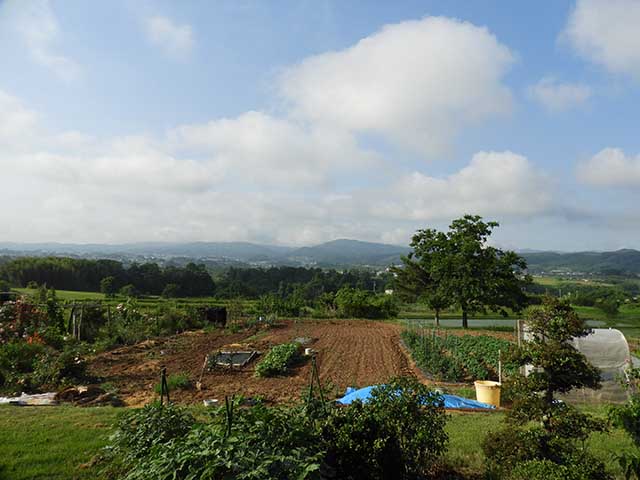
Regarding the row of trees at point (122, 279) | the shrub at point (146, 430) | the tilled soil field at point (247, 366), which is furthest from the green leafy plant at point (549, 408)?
the row of trees at point (122, 279)

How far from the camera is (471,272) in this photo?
881 inches

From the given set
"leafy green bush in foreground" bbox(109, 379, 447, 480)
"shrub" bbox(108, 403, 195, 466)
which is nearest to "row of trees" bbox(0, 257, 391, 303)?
"shrub" bbox(108, 403, 195, 466)

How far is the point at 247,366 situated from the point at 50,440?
7069 mm

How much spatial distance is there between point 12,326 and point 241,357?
7.65m

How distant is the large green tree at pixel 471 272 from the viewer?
22188mm

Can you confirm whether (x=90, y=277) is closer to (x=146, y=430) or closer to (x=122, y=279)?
(x=122, y=279)

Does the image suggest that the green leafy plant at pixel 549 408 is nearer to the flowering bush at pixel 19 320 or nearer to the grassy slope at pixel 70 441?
the grassy slope at pixel 70 441

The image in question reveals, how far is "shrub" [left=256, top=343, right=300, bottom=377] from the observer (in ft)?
36.1

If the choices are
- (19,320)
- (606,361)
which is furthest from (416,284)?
(19,320)

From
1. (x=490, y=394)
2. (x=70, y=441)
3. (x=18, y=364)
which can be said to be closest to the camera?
(x=70, y=441)

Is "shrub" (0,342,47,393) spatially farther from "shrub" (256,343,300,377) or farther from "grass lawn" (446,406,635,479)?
"grass lawn" (446,406,635,479)

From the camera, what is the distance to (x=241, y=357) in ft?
44.0

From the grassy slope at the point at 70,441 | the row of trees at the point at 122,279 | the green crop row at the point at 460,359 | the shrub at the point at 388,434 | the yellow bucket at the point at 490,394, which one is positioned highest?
the shrub at the point at 388,434

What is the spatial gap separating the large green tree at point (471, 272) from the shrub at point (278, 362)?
1209cm
